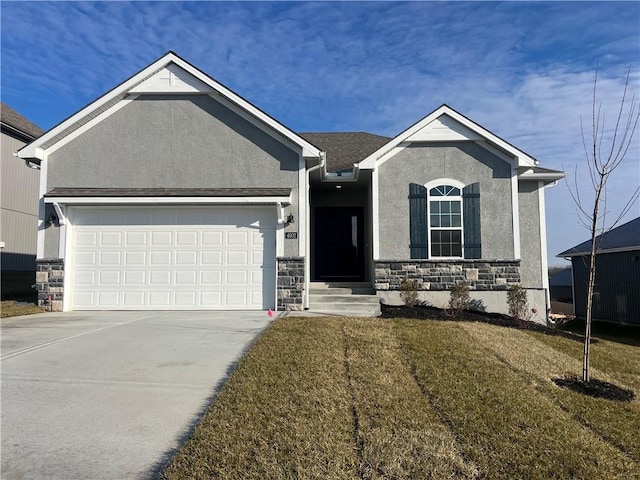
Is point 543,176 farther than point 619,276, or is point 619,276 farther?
point 619,276

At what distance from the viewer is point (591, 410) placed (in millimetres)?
4621

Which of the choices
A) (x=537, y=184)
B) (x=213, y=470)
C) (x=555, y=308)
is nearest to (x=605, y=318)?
(x=555, y=308)

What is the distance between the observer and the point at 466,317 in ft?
31.8

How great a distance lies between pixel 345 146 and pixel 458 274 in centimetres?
605

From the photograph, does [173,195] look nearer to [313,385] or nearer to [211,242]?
[211,242]

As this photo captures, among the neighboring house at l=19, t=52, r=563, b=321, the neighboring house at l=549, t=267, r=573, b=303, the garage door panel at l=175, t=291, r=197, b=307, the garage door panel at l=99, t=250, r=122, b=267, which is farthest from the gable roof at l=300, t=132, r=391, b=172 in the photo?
the neighboring house at l=549, t=267, r=573, b=303

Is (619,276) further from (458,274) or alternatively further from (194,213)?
(194,213)

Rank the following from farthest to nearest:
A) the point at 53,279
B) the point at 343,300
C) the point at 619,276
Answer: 1. the point at 619,276
2. the point at 343,300
3. the point at 53,279

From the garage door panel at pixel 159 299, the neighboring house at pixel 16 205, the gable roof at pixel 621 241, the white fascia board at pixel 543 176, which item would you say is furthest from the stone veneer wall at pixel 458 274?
the neighboring house at pixel 16 205

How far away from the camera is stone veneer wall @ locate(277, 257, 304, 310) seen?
10.2 meters

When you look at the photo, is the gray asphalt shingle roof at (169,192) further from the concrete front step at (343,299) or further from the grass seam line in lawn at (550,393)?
the grass seam line in lawn at (550,393)

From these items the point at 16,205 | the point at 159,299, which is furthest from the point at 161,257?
the point at 16,205

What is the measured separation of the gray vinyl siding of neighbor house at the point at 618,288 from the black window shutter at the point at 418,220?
10.5 meters

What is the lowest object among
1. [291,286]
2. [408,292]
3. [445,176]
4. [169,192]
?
[408,292]
